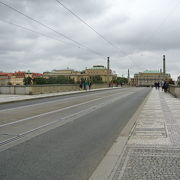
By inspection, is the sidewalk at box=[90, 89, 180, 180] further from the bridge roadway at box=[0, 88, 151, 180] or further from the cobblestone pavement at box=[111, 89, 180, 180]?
the bridge roadway at box=[0, 88, 151, 180]

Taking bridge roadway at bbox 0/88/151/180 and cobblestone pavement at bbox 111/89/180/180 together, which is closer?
cobblestone pavement at bbox 111/89/180/180

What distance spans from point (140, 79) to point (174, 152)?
482ft

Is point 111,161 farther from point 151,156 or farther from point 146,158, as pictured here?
point 151,156

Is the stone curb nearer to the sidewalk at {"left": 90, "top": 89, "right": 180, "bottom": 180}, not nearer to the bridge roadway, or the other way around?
the sidewalk at {"left": 90, "top": 89, "right": 180, "bottom": 180}

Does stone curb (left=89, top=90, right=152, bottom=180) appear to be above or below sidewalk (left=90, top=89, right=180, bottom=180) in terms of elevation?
below

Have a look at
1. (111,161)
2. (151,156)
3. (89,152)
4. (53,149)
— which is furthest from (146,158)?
(53,149)

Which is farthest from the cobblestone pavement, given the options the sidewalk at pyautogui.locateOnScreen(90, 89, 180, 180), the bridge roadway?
the bridge roadway

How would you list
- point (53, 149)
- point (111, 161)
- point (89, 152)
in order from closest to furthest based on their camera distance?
point (111, 161) → point (89, 152) → point (53, 149)

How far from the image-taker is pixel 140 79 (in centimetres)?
15025

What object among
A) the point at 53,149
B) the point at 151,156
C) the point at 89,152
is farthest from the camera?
the point at 53,149

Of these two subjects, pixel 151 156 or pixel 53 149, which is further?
pixel 53 149

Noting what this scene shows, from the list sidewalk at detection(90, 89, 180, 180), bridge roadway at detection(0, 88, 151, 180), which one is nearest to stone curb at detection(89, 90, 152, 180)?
sidewalk at detection(90, 89, 180, 180)

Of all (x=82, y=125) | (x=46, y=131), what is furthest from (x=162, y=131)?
(x=46, y=131)

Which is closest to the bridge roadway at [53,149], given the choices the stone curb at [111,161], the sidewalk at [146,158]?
the stone curb at [111,161]
